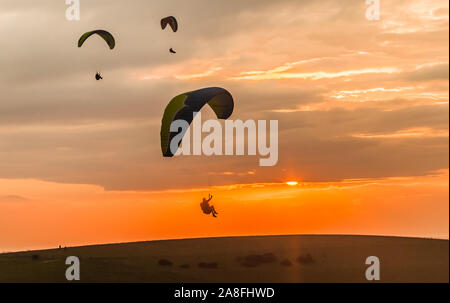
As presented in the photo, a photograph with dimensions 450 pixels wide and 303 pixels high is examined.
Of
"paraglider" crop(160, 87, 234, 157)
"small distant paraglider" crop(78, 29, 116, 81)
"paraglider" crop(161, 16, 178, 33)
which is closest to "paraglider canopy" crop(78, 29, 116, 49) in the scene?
"small distant paraglider" crop(78, 29, 116, 81)

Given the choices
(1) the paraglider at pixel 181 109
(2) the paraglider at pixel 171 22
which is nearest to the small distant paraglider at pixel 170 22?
(2) the paraglider at pixel 171 22

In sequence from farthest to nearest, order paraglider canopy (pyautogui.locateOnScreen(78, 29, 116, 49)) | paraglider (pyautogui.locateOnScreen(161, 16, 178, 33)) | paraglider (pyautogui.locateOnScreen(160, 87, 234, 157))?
paraglider (pyautogui.locateOnScreen(161, 16, 178, 33))
paraglider canopy (pyautogui.locateOnScreen(78, 29, 116, 49))
paraglider (pyautogui.locateOnScreen(160, 87, 234, 157))

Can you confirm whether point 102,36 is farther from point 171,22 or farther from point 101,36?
point 171,22

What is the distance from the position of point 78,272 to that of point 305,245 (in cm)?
4232

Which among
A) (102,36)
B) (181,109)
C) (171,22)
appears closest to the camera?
(181,109)

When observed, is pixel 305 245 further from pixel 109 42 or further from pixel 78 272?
pixel 109 42

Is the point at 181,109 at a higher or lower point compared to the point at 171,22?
lower

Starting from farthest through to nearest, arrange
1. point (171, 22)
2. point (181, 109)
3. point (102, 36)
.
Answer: point (171, 22), point (102, 36), point (181, 109)

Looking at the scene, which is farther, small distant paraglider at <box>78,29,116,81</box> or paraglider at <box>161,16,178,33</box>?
paraglider at <box>161,16,178,33</box>

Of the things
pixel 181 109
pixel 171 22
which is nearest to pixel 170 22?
pixel 171 22

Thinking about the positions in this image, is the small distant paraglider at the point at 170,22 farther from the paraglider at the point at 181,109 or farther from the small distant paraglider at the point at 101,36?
the paraglider at the point at 181,109

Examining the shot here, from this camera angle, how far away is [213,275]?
211 ft

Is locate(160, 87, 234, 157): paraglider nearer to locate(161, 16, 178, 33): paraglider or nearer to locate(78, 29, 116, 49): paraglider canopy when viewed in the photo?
locate(78, 29, 116, 49): paraglider canopy
